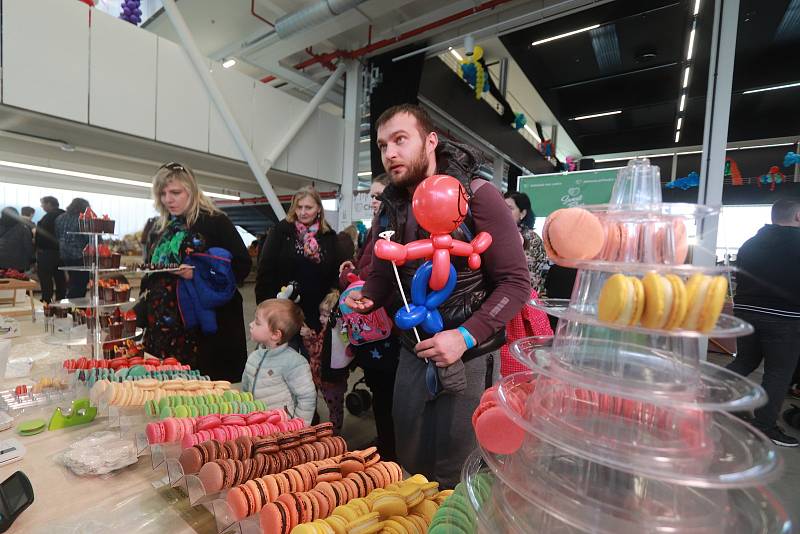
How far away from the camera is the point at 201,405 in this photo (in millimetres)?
1016

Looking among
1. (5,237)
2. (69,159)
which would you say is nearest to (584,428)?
(69,159)

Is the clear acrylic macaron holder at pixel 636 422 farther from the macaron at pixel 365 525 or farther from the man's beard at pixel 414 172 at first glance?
the man's beard at pixel 414 172

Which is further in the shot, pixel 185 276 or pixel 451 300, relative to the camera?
pixel 185 276

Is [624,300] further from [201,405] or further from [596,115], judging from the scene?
[596,115]

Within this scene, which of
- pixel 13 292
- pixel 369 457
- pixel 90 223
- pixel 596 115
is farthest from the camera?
pixel 596 115

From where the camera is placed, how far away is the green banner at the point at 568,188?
401 centimetres

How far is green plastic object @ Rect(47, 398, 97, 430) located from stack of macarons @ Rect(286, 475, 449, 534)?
0.84 meters

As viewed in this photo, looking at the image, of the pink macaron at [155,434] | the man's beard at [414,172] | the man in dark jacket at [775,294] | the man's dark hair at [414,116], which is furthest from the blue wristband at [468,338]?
the man in dark jacket at [775,294]

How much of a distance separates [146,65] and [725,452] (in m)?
4.70

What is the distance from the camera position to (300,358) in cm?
156

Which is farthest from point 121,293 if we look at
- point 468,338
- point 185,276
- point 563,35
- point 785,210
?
point 563,35

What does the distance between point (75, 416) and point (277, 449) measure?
728mm

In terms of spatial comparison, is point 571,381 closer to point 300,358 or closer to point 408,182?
point 408,182

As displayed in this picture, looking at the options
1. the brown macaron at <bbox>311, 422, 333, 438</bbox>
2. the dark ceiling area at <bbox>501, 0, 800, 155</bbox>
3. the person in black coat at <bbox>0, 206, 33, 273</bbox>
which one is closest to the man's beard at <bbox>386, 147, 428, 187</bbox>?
the brown macaron at <bbox>311, 422, 333, 438</bbox>
